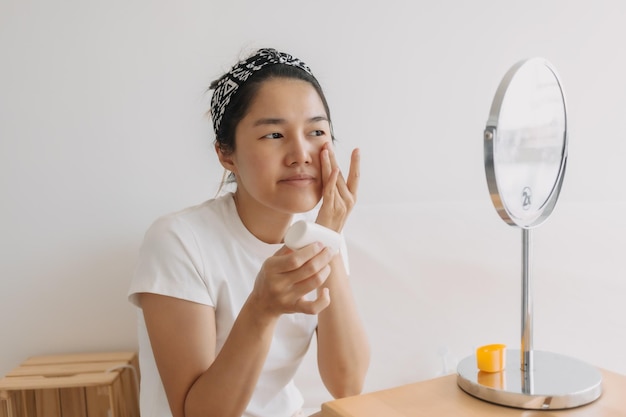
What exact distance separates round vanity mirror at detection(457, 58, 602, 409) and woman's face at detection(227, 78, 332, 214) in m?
0.37

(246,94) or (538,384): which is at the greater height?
(246,94)

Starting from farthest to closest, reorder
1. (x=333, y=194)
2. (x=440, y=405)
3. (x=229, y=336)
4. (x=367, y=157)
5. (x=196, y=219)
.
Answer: (x=367, y=157), (x=196, y=219), (x=333, y=194), (x=229, y=336), (x=440, y=405)

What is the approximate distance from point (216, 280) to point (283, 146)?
Answer: 10.4 inches

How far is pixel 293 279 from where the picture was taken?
0.78 meters

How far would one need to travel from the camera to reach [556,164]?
2.77 ft

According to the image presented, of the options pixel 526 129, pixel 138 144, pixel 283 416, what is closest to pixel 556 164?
pixel 526 129

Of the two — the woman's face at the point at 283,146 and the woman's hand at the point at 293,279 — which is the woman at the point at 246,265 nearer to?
the woman's face at the point at 283,146

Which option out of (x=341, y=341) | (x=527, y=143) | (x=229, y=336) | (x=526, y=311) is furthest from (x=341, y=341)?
(x=527, y=143)

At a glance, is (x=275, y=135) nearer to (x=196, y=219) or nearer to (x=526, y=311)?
(x=196, y=219)

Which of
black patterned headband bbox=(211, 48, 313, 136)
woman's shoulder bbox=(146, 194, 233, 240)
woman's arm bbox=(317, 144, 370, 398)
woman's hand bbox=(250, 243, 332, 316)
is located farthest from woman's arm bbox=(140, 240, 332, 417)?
black patterned headband bbox=(211, 48, 313, 136)

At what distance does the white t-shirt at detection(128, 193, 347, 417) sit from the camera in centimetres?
109

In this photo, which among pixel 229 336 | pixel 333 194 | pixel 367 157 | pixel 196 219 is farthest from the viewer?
pixel 367 157

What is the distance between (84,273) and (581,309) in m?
1.19

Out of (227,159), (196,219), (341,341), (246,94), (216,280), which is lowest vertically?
(341,341)
